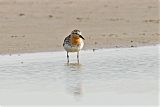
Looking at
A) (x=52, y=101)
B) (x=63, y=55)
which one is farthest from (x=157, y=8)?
(x=52, y=101)

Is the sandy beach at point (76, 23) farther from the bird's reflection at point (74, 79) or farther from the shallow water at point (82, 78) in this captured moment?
the bird's reflection at point (74, 79)

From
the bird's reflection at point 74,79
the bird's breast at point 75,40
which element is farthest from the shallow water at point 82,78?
the bird's breast at point 75,40

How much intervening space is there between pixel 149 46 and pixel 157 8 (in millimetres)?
6950

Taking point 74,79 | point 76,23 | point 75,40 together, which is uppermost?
point 76,23

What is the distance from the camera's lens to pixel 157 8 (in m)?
21.0

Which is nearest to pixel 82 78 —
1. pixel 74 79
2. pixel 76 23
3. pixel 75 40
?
pixel 74 79

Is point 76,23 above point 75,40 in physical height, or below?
above

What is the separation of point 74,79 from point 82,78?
0.16m

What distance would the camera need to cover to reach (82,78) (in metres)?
9.98

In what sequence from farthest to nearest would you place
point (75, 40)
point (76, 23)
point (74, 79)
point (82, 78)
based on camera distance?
point (76, 23), point (75, 40), point (82, 78), point (74, 79)

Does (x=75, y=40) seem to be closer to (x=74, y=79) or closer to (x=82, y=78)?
(x=82, y=78)

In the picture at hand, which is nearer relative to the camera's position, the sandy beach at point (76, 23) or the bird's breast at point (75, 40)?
the bird's breast at point (75, 40)

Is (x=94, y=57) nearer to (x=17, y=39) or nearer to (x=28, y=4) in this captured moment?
(x=17, y=39)

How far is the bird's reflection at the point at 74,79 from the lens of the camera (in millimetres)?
9030
